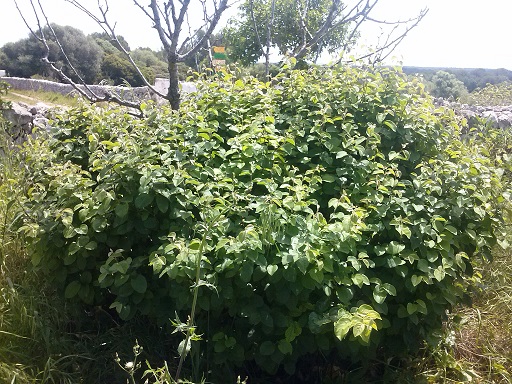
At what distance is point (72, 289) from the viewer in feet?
7.72

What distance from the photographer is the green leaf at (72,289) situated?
2346mm

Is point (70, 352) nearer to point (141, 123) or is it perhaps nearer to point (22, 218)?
point (22, 218)

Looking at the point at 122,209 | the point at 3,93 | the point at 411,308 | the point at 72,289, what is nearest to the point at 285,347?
the point at 411,308

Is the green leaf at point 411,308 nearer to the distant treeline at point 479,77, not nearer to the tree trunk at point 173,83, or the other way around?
the tree trunk at point 173,83

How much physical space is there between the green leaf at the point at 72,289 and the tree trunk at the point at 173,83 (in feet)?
5.03

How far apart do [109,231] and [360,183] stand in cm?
121

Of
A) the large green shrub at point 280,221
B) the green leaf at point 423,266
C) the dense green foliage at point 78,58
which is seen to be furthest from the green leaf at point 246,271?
the dense green foliage at point 78,58

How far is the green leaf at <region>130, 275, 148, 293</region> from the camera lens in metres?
2.12

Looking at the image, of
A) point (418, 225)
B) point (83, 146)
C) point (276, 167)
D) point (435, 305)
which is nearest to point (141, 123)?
point (83, 146)

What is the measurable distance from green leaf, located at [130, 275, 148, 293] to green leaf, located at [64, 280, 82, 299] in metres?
0.38

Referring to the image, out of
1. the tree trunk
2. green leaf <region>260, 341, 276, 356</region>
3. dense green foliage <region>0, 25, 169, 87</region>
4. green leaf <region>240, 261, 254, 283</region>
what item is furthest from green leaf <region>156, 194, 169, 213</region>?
dense green foliage <region>0, 25, 169, 87</region>

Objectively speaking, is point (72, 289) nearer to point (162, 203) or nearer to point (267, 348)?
point (162, 203)

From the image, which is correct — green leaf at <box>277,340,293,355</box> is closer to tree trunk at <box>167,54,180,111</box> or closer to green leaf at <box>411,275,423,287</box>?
green leaf at <box>411,275,423,287</box>

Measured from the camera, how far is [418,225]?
7.45 ft
